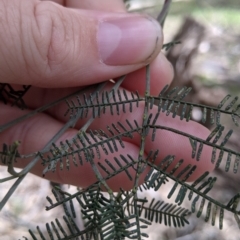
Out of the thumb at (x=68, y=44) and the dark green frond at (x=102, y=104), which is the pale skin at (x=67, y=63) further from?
the dark green frond at (x=102, y=104)

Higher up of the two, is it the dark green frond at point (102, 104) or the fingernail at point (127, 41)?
the fingernail at point (127, 41)

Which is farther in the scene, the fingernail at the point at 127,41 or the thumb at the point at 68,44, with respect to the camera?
the fingernail at the point at 127,41

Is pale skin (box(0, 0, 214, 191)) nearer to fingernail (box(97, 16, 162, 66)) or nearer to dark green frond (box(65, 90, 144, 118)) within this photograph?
fingernail (box(97, 16, 162, 66))

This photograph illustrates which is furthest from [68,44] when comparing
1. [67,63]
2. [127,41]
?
[127,41]

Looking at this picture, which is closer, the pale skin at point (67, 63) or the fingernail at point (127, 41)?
the pale skin at point (67, 63)

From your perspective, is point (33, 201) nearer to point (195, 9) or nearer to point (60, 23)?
point (60, 23)

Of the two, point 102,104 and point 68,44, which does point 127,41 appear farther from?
point 102,104

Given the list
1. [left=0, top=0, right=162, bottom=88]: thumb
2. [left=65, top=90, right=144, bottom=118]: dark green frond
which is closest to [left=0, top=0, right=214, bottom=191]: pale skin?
[left=0, top=0, right=162, bottom=88]: thumb

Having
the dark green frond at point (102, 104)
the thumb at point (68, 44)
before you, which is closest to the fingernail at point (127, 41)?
the thumb at point (68, 44)
